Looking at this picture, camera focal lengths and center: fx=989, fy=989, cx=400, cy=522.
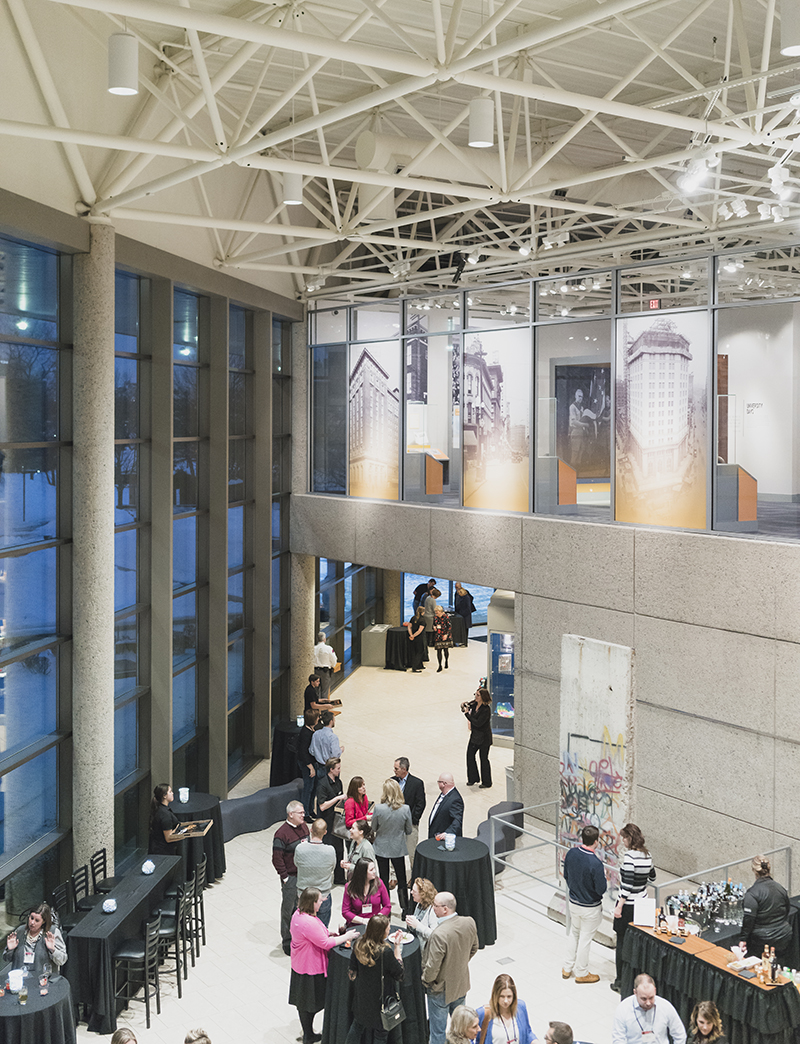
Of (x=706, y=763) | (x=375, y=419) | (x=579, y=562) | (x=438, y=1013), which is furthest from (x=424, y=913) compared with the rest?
(x=375, y=419)

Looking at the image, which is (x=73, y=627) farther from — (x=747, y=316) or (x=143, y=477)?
(x=747, y=316)

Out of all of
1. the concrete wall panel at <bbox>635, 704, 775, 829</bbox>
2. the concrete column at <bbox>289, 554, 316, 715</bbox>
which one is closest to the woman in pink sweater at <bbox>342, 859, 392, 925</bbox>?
the concrete wall panel at <bbox>635, 704, 775, 829</bbox>

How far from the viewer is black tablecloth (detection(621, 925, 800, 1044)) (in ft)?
24.3

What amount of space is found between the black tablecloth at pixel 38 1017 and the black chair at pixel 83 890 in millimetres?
1737

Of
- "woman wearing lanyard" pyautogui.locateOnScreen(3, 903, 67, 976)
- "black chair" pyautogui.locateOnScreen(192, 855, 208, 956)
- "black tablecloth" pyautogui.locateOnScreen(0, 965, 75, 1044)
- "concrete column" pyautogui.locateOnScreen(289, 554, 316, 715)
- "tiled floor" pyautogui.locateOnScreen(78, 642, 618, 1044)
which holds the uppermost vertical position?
"concrete column" pyautogui.locateOnScreen(289, 554, 316, 715)

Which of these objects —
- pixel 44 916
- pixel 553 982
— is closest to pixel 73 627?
pixel 44 916

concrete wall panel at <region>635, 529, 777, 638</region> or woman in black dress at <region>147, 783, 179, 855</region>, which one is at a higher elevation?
concrete wall panel at <region>635, 529, 777, 638</region>

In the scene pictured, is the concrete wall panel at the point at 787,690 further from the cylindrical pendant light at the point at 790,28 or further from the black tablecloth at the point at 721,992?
the cylindrical pendant light at the point at 790,28

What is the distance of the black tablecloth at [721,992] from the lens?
7.41 meters

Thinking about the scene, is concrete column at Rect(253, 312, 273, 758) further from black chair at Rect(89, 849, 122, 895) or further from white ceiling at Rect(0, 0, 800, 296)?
black chair at Rect(89, 849, 122, 895)

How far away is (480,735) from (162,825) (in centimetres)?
536

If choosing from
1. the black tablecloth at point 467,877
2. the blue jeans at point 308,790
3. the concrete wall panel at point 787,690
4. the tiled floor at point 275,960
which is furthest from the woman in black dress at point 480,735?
the concrete wall panel at point 787,690

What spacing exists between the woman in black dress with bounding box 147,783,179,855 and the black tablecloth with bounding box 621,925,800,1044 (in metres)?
4.83

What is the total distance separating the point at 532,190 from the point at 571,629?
5.65 metres
